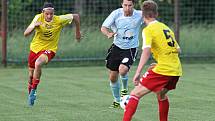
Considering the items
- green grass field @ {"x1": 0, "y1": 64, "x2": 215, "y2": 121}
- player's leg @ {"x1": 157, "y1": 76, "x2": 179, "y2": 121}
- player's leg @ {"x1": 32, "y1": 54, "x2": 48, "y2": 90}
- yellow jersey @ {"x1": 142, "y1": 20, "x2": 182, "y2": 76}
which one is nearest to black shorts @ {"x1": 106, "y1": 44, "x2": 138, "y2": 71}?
green grass field @ {"x1": 0, "y1": 64, "x2": 215, "y2": 121}

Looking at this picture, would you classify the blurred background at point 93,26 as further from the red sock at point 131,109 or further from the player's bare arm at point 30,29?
the red sock at point 131,109

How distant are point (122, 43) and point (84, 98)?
1612mm

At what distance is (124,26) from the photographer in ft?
40.1

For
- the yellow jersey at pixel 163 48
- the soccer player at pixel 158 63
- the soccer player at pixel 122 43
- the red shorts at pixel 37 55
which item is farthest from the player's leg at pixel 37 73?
the yellow jersey at pixel 163 48

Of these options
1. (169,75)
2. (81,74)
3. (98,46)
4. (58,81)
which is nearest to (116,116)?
(169,75)

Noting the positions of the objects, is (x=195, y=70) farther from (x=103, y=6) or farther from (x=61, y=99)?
(x=61, y=99)

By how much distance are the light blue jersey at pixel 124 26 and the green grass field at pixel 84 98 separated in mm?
1092

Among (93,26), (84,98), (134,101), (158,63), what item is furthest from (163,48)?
(93,26)

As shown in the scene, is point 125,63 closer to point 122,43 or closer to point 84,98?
point 122,43

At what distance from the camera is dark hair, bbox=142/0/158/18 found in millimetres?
9016

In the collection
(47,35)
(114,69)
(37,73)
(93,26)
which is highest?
(47,35)

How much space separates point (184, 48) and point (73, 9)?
3.60m

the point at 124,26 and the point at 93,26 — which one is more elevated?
the point at 124,26

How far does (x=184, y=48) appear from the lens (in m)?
22.0
